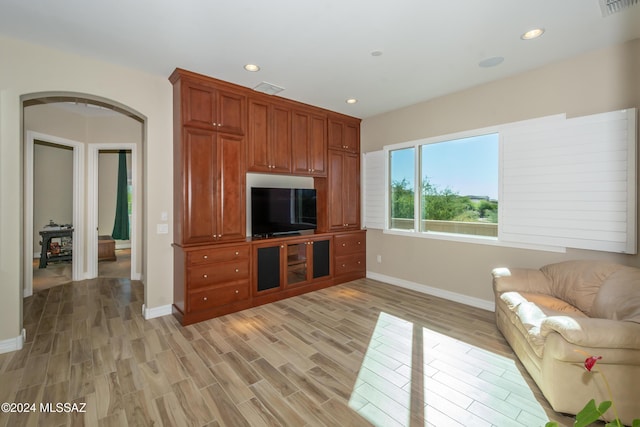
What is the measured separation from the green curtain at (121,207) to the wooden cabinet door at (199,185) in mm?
5751

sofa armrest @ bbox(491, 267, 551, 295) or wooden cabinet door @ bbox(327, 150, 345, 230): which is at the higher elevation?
wooden cabinet door @ bbox(327, 150, 345, 230)

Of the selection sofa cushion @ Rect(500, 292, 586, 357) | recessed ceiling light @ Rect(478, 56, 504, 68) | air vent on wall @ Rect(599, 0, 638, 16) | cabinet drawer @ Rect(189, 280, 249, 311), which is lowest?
cabinet drawer @ Rect(189, 280, 249, 311)

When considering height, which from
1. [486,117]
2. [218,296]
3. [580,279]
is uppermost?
[486,117]

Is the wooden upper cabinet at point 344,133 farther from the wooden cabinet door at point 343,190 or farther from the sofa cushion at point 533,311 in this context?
the sofa cushion at point 533,311

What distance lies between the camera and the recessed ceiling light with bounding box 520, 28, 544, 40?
250 centimetres

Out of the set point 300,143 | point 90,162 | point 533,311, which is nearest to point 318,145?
point 300,143

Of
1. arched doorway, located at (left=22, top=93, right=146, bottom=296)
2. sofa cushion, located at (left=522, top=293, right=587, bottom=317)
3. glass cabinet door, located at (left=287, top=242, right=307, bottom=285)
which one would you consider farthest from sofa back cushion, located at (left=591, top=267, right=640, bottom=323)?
arched doorway, located at (left=22, top=93, right=146, bottom=296)

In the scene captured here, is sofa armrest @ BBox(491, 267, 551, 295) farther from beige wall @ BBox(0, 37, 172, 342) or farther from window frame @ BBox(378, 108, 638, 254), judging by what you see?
beige wall @ BBox(0, 37, 172, 342)

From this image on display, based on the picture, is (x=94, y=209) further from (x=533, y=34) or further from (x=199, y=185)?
(x=533, y=34)

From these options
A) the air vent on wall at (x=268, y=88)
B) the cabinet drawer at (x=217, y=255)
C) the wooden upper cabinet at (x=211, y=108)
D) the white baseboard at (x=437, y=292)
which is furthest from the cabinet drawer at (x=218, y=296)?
the air vent on wall at (x=268, y=88)

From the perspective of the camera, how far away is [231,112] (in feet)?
11.9

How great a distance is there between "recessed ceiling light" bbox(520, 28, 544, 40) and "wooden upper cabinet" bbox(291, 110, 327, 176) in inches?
108

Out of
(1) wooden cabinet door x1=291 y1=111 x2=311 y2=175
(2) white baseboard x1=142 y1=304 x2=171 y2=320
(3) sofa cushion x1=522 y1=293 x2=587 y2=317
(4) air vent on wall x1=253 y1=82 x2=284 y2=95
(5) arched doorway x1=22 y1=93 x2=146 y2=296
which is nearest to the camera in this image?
(3) sofa cushion x1=522 y1=293 x2=587 y2=317

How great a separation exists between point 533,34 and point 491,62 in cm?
51
